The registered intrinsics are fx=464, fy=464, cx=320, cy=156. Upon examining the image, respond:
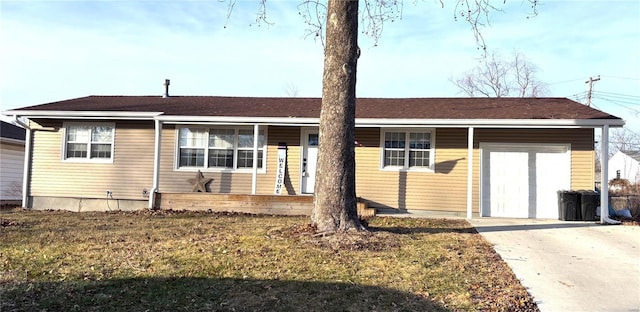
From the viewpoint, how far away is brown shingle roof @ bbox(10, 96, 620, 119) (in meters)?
12.3

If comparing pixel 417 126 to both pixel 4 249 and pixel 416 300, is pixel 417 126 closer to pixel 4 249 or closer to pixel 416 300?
pixel 416 300

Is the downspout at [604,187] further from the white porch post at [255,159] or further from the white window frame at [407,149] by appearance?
the white porch post at [255,159]

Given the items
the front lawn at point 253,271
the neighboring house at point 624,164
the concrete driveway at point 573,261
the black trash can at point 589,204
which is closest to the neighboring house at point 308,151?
the black trash can at point 589,204

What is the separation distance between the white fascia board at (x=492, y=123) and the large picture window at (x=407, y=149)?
0.79 meters

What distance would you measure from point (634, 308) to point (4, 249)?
8244mm

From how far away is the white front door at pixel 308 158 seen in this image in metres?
13.4

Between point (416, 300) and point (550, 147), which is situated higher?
point (550, 147)

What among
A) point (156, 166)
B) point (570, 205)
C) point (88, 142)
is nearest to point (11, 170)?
point (88, 142)

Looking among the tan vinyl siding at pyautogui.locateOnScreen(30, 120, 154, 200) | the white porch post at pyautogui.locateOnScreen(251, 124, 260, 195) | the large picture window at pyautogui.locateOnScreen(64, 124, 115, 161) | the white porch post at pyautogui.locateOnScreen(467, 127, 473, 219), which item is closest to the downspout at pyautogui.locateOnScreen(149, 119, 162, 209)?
the tan vinyl siding at pyautogui.locateOnScreen(30, 120, 154, 200)

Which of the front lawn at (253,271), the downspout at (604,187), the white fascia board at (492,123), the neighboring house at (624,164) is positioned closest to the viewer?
the front lawn at (253,271)

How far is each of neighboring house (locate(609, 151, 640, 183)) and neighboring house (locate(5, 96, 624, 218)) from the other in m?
34.4

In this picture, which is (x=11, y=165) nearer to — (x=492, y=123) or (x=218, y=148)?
(x=218, y=148)

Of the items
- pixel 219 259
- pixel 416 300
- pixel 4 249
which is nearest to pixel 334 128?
pixel 219 259

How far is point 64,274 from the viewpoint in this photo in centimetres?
570
